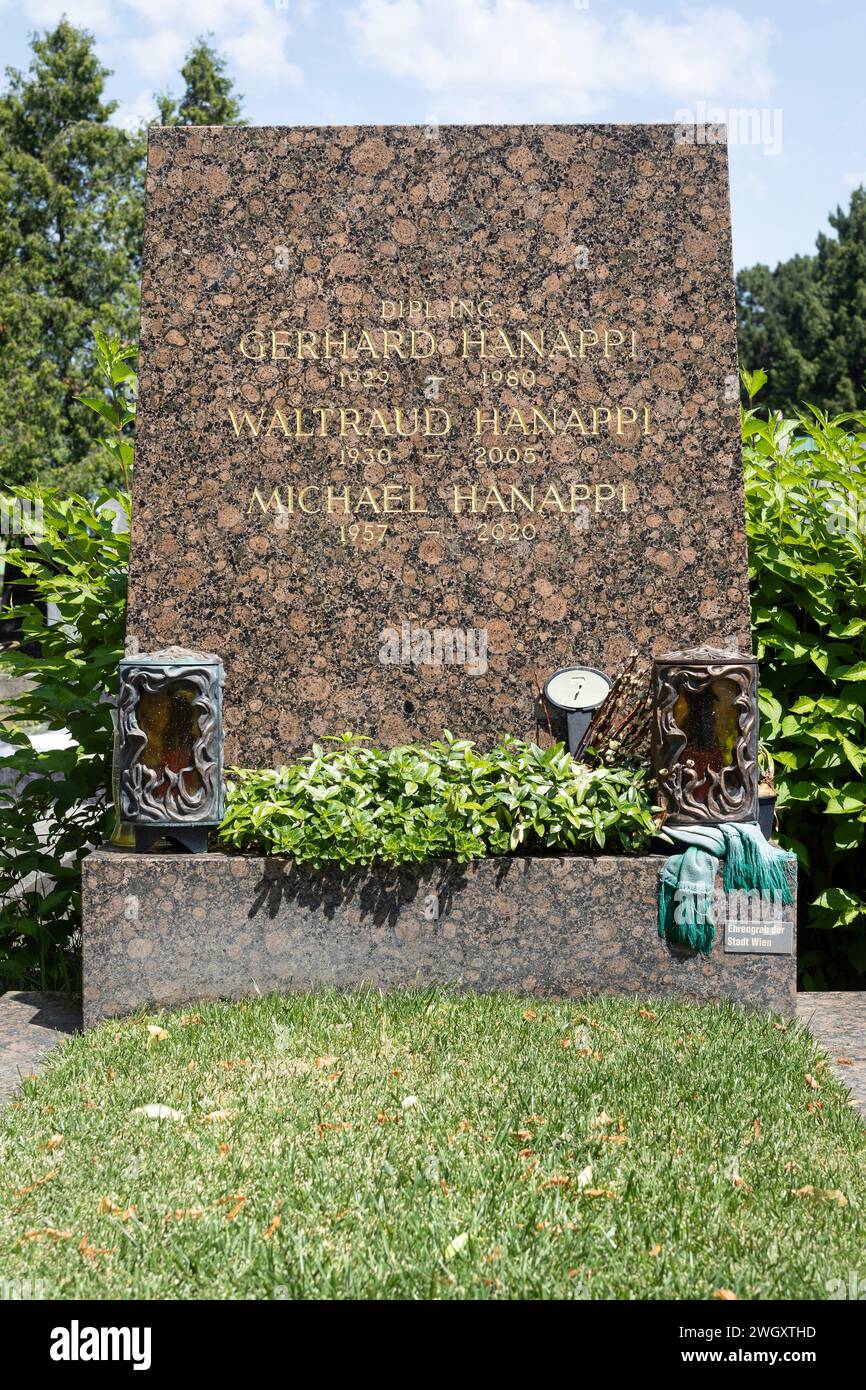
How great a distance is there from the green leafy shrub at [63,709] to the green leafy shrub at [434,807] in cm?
103

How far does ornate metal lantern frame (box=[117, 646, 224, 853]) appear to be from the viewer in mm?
4719

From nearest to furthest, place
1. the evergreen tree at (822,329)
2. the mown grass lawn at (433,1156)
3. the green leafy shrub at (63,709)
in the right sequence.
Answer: the mown grass lawn at (433,1156)
the green leafy shrub at (63,709)
the evergreen tree at (822,329)

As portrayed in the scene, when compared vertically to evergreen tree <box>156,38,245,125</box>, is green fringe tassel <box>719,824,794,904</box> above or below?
below

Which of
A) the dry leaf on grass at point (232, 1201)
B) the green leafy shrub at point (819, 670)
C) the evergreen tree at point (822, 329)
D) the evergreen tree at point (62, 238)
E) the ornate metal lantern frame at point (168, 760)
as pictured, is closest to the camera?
the dry leaf on grass at point (232, 1201)

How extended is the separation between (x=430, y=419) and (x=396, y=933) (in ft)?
7.25

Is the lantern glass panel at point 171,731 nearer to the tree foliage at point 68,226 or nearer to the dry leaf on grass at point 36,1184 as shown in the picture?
the dry leaf on grass at point 36,1184

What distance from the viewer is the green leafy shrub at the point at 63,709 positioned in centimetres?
561

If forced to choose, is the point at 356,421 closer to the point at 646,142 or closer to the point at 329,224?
the point at 329,224

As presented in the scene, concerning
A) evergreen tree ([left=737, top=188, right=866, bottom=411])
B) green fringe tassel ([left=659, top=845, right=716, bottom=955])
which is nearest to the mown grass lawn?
green fringe tassel ([left=659, top=845, right=716, bottom=955])

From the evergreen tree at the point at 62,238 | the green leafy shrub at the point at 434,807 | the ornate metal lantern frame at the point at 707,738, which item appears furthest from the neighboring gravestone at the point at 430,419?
the evergreen tree at the point at 62,238

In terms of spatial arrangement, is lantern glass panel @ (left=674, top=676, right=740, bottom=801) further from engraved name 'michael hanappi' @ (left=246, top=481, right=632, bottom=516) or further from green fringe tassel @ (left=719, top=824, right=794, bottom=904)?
engraved name 'michael hanappi' @ (left=246, top=481, right=632, bottom=516)

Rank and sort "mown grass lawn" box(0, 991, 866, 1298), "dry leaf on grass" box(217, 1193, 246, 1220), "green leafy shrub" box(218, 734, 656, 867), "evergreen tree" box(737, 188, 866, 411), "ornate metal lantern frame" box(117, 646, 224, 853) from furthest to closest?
"evergreen tree" box(737, 188, 866, 411)
"ornate metal lantern frame" box(117, 646, 224, 853)
"green leafy shrub" box(218, 734, 656, 867)
"dry leaf on grass" box(217, 1193, 246, 1220)
"mown grass lawn" box(0, 991, 866, 1298)

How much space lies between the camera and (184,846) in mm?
4801

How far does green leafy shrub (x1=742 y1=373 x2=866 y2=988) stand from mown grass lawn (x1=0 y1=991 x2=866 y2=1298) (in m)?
1.31
